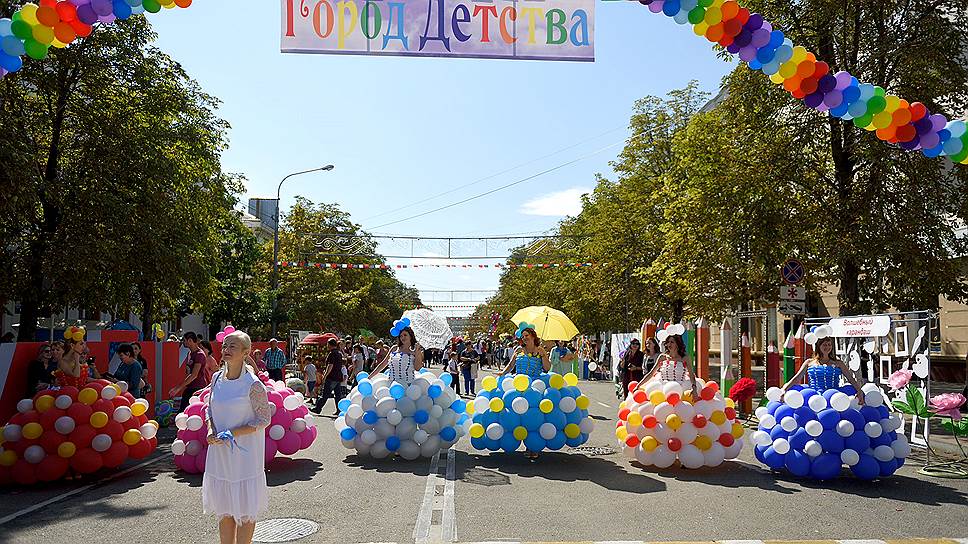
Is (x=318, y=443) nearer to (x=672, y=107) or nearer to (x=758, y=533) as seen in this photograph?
(x=758, y=533)

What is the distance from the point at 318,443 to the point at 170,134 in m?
11.0

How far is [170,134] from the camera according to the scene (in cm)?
2102

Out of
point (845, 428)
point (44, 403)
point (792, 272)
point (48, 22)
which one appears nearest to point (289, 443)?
point (44, 403)

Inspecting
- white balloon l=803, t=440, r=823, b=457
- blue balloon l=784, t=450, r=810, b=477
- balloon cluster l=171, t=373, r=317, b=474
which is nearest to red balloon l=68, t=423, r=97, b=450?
balloon cluster l=171, t=373, r=317, b=474

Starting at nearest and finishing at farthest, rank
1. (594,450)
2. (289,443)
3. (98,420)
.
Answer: (98,420) < (289,443) < (594,450)

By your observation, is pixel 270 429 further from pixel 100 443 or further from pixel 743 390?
pixel 743 390

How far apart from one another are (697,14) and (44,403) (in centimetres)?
845

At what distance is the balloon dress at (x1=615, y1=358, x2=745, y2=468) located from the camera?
33.4ft

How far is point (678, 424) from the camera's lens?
10.2 meters

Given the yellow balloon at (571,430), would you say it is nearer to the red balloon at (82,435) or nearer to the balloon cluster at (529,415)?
the balloon cluster at (529,415)

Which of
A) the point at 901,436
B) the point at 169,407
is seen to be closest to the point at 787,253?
the point at 901,436

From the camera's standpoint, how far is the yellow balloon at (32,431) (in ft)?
31.2

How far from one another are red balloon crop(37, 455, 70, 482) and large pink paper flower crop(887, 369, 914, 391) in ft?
36.4

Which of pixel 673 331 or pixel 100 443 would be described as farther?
pixel 673 331
